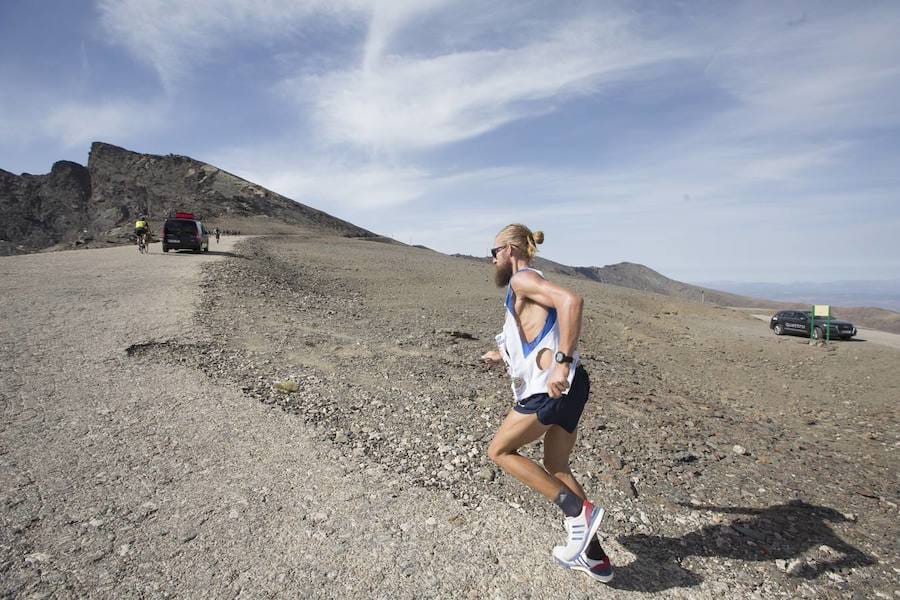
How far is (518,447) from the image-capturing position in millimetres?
2877

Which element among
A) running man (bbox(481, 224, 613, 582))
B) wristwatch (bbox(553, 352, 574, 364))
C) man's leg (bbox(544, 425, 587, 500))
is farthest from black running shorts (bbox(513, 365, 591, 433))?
wristwatch (bbox(553, 352, 574, 364))

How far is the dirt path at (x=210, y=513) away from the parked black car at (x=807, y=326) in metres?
21.9

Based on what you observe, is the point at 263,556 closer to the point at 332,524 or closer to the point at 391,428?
the point at 332,524

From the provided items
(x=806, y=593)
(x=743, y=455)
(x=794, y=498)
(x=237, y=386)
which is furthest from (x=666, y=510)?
(x=237, y=386)

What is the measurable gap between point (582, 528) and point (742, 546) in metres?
1.54

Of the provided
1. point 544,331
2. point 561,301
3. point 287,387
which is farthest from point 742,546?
point 287,387

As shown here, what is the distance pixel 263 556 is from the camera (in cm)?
304

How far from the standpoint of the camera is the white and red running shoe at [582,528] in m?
2.88

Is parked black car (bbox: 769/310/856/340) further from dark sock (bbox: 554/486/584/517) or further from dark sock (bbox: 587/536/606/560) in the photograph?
dark sock (bbox: 554/486/584/517)

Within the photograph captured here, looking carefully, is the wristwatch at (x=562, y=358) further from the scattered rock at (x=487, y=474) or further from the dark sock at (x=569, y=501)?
the scattered rock at (x=487, y=474)

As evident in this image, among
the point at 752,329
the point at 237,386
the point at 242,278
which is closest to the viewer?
the point at 237,386

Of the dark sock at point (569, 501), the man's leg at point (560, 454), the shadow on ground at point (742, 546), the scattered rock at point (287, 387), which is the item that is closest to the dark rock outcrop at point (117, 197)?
the scattered rock at point (287, 387)

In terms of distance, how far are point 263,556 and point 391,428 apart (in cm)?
229

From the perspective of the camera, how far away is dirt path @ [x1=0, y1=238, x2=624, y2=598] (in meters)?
2.84
